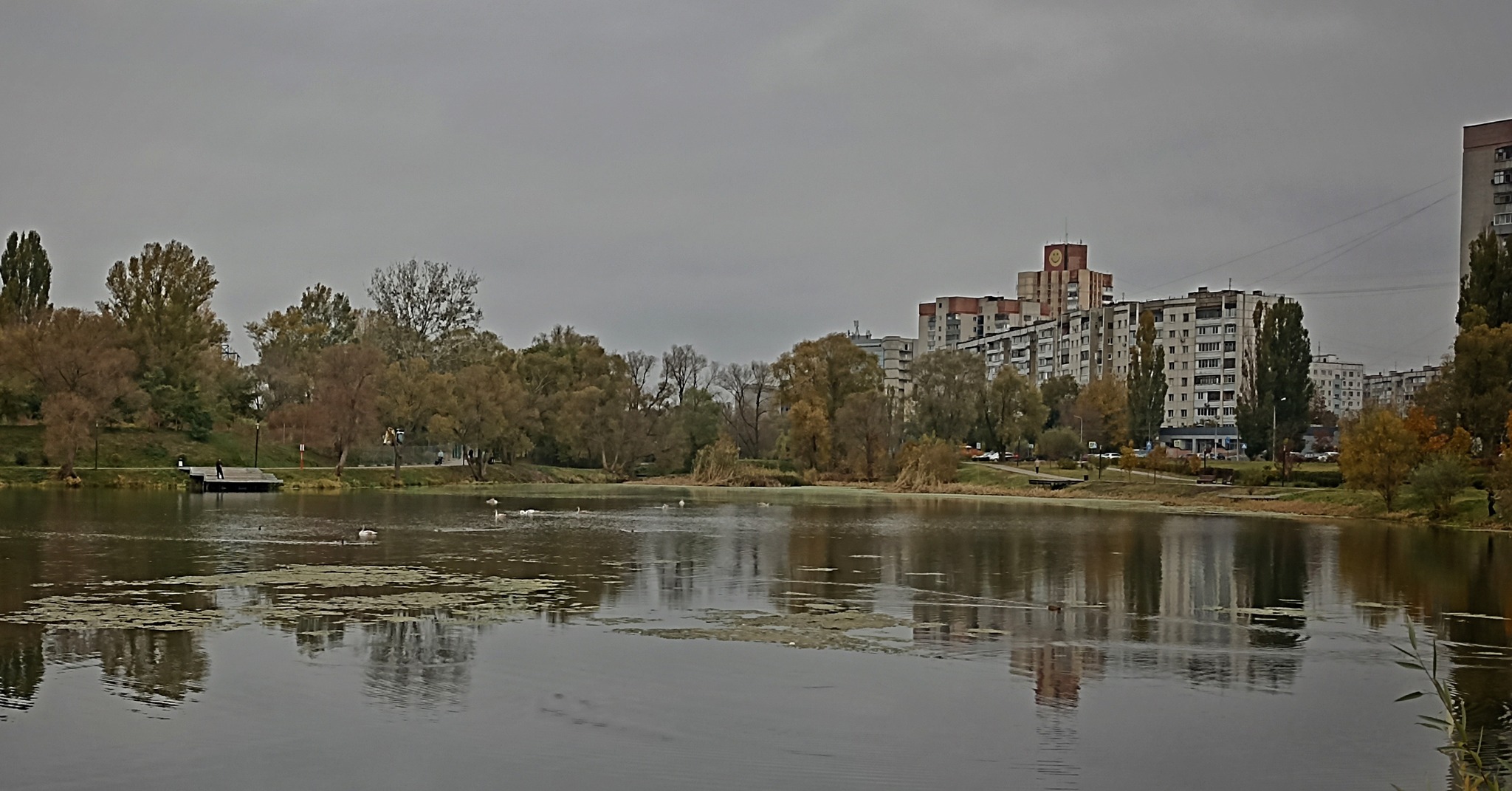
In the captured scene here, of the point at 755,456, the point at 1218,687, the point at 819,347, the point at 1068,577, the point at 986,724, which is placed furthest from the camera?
the point at 755,456

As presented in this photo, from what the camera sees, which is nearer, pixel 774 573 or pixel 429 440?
pixel 774 573

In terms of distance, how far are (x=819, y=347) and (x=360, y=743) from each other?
79524mm

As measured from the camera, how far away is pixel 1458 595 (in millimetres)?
23391

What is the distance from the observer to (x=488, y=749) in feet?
35.4

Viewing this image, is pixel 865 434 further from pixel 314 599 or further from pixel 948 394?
pixel 314 599

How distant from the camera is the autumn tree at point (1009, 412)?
327 ft

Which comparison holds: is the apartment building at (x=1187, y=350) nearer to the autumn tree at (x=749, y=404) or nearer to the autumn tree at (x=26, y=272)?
the autumn tree at (x=749, y=404)

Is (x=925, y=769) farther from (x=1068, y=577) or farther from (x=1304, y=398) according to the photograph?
(x=1304, y=398)

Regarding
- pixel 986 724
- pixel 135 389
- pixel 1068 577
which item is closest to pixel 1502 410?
pixel 1068 577

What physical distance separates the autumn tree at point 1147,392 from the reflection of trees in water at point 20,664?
85.7 meters

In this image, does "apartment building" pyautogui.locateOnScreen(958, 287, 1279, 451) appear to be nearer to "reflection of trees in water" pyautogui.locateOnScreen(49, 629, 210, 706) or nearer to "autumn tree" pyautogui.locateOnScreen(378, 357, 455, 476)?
"autumn tree" pyautogui.locateOnScreen(378, 357, 455, 476)

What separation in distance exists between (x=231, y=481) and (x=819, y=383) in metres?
40.1

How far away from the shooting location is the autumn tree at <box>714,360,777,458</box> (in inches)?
4063

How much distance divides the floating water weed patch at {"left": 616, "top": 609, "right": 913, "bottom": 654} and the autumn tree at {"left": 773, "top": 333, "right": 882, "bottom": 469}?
66672mm
